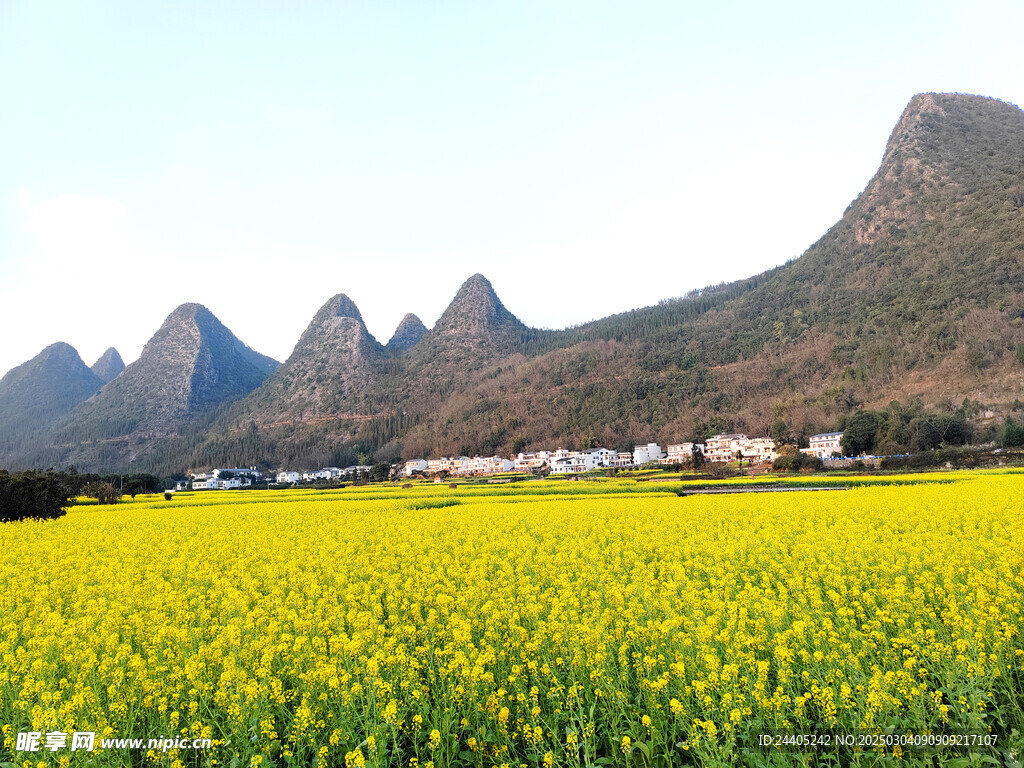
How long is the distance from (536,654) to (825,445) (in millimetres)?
64219

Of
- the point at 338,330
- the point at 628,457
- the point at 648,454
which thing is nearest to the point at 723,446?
the point at 648,454

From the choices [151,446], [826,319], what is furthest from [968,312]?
[151,446]

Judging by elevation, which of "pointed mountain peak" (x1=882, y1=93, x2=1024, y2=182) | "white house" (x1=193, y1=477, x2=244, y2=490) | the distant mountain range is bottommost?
"white house" (x1=193, y1=477, x2=244, y2=490)

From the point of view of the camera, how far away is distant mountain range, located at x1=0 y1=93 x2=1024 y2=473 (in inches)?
2793

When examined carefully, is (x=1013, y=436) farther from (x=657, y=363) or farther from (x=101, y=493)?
(x=657, y=363)

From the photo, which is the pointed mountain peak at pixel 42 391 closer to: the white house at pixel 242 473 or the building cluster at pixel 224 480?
the white house at pixel 242 473

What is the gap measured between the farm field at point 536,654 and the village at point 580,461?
4480 cm

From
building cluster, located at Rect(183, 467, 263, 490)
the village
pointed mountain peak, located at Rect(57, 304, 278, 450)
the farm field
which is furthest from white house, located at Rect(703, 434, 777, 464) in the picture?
pointed mountain peak, located at Rect(57, 304, 278, 450)

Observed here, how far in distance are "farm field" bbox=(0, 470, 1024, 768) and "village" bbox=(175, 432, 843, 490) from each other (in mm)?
44799

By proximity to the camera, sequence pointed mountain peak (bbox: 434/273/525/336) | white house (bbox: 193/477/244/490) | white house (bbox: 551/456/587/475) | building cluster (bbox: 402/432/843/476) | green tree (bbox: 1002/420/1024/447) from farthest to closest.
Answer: pointed mountain peak (bbox: 434/273/525/336) → white house (bbox: 193/477/244/490) → white house (bbox: 551/456/587/475) → building cluster (bbox: 402/432/843/476) → green tree (bbox: 1002/420/1024/447)

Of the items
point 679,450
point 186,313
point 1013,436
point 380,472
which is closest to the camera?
point 1013,436

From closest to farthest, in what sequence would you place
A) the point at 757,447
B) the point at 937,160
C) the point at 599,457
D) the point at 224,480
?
the point at 757,447 < the point at 599,457 < the point at 224,480 < the point at 937,160

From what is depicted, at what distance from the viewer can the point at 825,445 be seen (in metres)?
59.1

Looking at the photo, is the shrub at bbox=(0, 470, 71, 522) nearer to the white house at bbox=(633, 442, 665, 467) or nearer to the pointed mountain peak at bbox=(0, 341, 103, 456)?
the white house at bbox=(633, 442, 665, 467)
